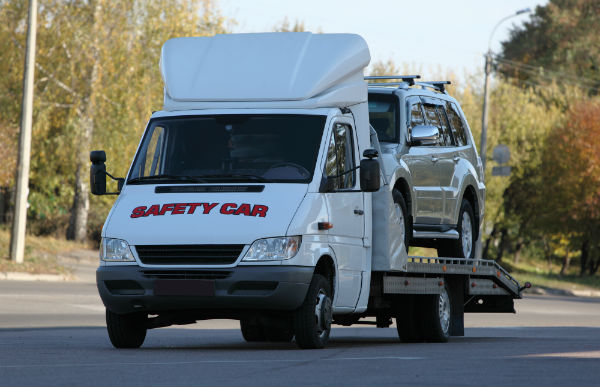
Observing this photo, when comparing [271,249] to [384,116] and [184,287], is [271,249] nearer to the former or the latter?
[184,287]

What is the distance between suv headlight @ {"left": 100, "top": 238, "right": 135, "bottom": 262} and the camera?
35.5 feet

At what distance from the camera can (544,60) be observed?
68.8 m

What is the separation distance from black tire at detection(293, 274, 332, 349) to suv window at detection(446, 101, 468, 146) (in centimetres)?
448

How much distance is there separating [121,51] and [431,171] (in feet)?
80.9

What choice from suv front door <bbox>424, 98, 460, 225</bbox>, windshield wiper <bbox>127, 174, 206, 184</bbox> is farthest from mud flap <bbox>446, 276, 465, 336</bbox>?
windshield wiper <bbox>127, 174, 206, 184</bbox>

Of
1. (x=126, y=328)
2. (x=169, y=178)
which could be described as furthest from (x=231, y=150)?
(x=126, y=328)

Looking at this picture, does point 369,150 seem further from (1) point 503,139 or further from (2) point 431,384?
(1) point 503,139

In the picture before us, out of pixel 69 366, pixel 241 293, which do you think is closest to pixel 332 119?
pixel 241 293

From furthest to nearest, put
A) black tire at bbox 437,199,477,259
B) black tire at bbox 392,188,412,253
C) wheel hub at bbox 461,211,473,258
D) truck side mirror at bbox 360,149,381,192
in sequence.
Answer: wheel hub at bbox 461,211,473,258 → black tire at bbox 437,199,477,259 → black tire at bbox 392,188,412,253 → truck side mirror at bbox 360,149,381,192

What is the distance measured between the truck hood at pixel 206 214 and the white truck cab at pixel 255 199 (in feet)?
0.04

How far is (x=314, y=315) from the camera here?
1097 centimetres

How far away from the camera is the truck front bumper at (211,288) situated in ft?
34.5

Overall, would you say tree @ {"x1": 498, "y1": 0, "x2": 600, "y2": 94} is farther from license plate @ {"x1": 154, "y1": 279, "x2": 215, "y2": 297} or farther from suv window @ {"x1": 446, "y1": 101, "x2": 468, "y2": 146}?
license plate @ {"x1": 154, "y1": 279, "x2": 215, "y2": 297}

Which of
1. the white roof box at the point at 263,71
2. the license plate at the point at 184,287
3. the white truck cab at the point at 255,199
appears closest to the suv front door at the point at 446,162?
the white truck cab at the point at 255,199
